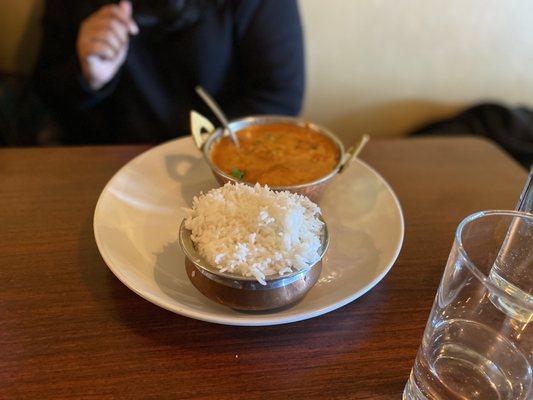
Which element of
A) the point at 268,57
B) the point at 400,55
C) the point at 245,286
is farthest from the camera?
the point at 400,55

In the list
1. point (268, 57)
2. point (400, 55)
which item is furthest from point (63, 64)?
point (400, 55)

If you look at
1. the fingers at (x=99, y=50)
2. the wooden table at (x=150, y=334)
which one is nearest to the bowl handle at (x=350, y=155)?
the wooden table at (x=150, y=334)

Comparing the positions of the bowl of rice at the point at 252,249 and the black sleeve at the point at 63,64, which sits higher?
the bowl of rice at the point at 252,249

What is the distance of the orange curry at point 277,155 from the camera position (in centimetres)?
96

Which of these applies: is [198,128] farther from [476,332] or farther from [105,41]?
[476,332]

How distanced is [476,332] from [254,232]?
1.09 ft

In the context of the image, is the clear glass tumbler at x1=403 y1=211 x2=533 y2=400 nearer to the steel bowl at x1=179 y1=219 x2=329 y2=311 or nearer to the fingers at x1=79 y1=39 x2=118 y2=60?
the steel bowl at x1=179 y1=219 x2=329 y2=311

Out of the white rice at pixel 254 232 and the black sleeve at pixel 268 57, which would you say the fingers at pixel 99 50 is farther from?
the white rice at pixel 254 232

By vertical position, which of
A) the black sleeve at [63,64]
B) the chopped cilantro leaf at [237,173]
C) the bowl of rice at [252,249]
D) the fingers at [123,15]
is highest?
the fingers at [123,15]

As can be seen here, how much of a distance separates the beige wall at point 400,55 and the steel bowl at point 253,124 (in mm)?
818

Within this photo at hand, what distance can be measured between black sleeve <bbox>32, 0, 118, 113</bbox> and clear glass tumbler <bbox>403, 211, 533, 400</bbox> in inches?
45.9

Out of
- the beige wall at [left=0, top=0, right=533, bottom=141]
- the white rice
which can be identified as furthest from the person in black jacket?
the white rice

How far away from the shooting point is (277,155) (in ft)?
3.38

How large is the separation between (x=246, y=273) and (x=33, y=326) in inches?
12.7
